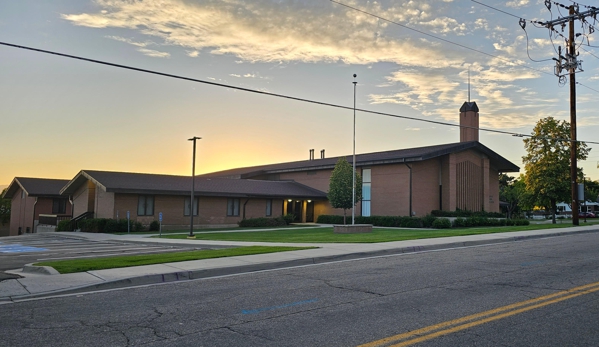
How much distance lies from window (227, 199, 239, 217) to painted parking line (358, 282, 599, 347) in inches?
1314

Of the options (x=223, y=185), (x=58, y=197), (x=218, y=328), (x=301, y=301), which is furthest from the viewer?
(x=58, y=197)

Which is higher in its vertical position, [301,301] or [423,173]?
[423,173]

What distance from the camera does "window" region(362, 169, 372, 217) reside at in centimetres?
4181

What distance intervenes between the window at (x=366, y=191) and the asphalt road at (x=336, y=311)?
30118 mm

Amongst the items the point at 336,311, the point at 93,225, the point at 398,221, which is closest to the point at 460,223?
the point at 398,221

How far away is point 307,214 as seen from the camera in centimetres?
4666

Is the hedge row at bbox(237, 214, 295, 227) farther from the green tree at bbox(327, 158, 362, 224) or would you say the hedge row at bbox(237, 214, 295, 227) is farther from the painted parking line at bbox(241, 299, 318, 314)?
the painted parking line at bbox(241, 299, 318, 314)

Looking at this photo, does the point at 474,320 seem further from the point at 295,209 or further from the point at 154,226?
the point at 295,209

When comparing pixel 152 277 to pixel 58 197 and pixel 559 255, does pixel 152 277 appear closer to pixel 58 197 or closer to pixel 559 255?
pixel 559 255

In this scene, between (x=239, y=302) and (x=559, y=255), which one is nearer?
(x=239, y=302)

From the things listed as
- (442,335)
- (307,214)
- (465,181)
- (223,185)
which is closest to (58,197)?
(223,185)

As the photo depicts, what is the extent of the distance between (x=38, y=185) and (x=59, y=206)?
9.13 ft

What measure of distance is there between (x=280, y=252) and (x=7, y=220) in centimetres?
6205

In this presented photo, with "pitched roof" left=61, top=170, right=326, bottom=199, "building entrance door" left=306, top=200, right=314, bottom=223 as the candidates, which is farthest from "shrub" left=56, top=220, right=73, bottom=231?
"building entrance door" left=306, top=200, right=314, bottom=223
